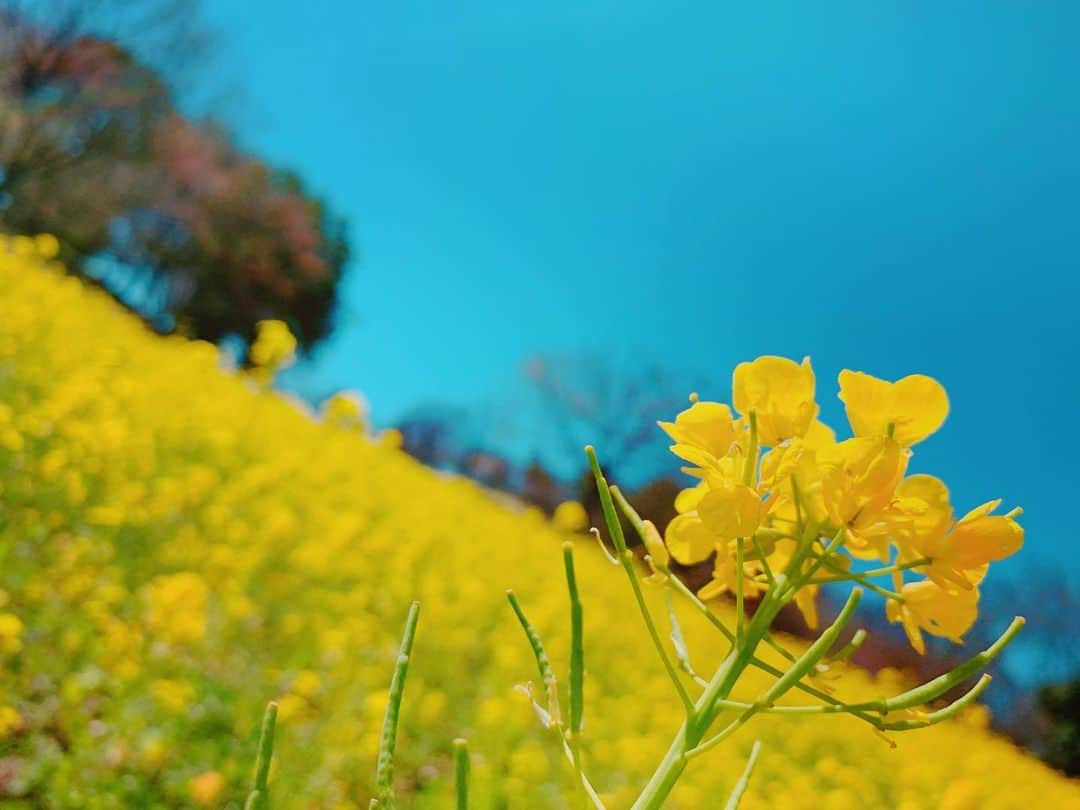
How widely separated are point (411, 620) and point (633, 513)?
0.20 meters

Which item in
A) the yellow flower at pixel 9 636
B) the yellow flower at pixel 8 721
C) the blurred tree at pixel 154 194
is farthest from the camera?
the blurred tree at pixel 154 194

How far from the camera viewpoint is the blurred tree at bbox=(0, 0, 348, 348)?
665 inches

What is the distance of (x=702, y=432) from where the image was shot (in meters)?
0.76

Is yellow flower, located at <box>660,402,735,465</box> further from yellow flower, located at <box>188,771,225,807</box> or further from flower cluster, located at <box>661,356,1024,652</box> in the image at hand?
yellow flower, located at <box>188,771,225,807</box>

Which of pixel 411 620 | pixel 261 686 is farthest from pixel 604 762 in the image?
pixel 411 620

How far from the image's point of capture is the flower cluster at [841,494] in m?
0.69

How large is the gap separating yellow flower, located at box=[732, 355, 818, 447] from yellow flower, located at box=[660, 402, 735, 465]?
0.10ft

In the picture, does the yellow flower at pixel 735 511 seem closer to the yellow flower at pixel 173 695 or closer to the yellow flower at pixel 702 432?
the yellow flower at pixel 702 432

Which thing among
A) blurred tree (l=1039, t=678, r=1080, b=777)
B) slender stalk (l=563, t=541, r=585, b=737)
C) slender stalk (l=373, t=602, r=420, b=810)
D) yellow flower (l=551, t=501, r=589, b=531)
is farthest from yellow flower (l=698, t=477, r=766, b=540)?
blurred tree (l=1039, t=678, r=1080, b=777)

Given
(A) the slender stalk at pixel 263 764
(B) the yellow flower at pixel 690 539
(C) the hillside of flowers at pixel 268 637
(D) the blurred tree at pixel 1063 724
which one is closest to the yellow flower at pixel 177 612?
(C) the hillside of flowers at pixel 268 637

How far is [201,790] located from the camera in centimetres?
241

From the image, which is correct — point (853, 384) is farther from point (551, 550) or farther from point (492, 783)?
point (551, 550)

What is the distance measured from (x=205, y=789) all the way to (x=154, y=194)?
21.0m

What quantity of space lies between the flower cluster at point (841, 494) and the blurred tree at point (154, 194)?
720 inches
